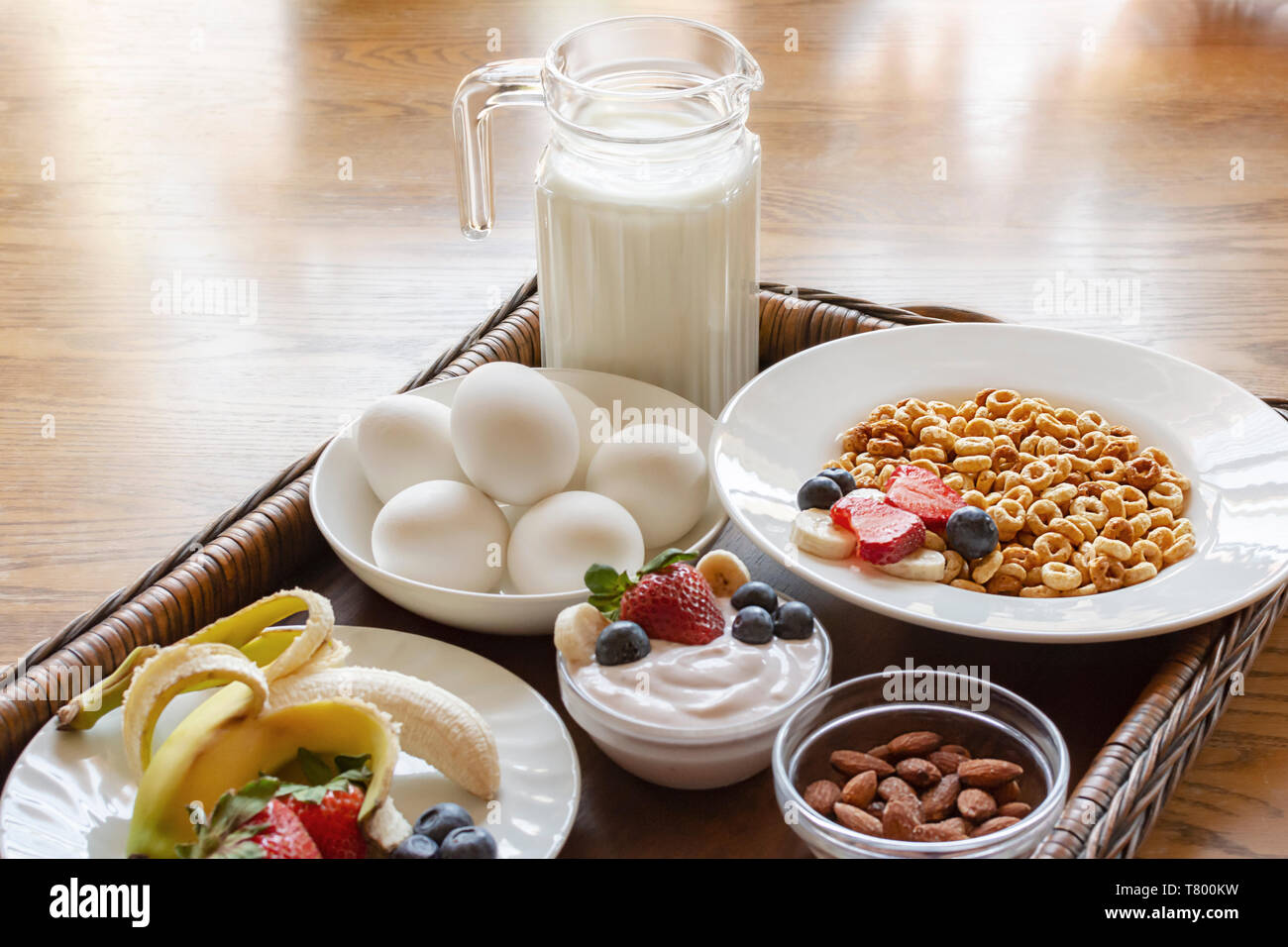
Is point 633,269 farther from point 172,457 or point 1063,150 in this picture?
point 1063,150

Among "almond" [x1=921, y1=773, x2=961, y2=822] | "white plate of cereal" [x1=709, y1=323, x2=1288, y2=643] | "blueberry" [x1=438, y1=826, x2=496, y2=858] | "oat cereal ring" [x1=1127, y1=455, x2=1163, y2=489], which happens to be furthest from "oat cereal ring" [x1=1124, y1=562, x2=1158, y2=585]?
A: "blueberry" [x1=438, y1=826, x2=496, y2=858]

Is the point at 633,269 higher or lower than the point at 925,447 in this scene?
higher

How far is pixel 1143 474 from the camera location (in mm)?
934

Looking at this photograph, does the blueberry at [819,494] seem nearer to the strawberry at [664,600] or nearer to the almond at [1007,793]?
the strawberry at [664,600]

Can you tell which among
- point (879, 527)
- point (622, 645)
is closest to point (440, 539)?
point (622, 645)

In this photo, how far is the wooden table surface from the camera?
1.14 meters

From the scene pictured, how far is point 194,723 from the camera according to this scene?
70 cm

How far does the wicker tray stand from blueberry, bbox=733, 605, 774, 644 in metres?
0.09

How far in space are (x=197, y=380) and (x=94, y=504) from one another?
0.74 ft

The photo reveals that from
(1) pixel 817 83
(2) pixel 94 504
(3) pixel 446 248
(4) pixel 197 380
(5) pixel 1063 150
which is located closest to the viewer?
(2) pixel 94 504

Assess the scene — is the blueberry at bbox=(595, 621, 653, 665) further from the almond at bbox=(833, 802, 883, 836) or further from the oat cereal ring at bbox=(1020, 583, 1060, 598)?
the oat cereal ring at bbox=(1020, 583, 1060, 598)

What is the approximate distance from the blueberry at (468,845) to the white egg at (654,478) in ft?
0.99

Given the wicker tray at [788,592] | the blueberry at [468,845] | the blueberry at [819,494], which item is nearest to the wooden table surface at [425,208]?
the wicker tray at [788,592]
